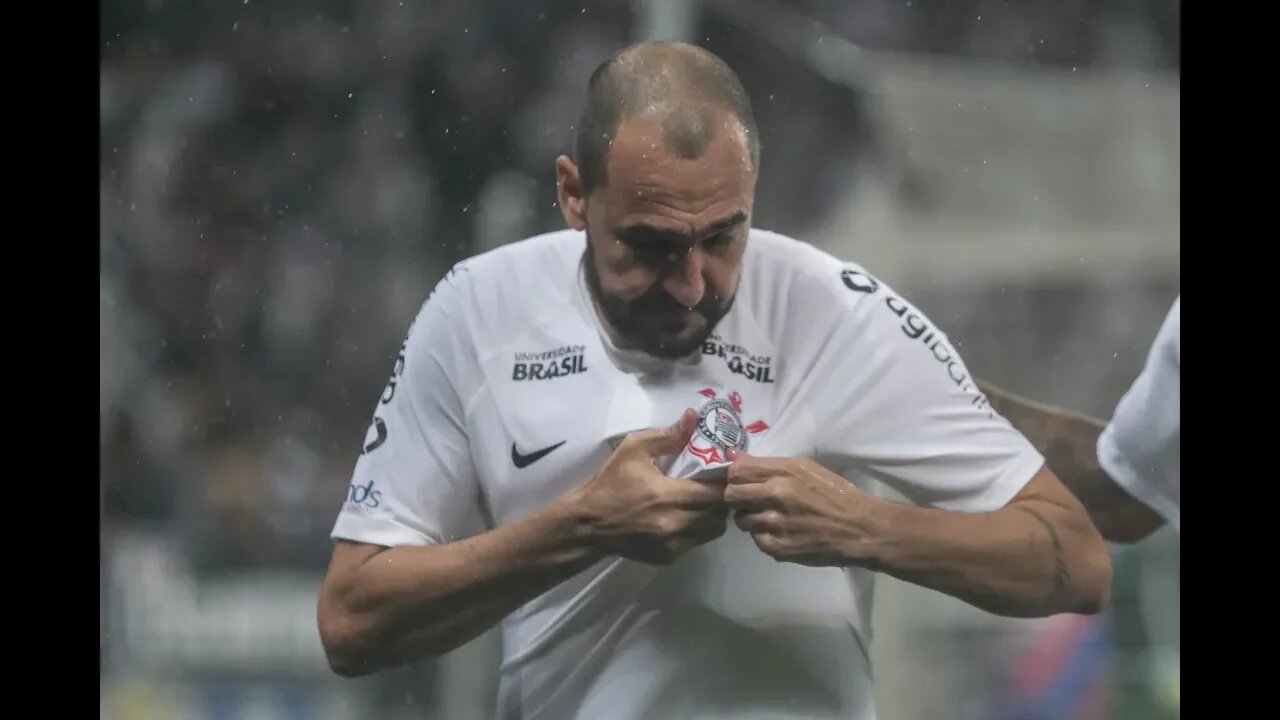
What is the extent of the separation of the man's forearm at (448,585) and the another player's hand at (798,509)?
0.21 meters

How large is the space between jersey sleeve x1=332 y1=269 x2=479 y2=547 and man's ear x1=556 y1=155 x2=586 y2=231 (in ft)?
0.59

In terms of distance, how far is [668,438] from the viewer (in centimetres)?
167

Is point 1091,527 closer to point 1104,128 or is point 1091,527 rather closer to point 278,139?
point 1104,128

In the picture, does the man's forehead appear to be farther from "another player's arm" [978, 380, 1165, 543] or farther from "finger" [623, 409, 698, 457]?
"another player's arm" [978, 380, 1165, 543]

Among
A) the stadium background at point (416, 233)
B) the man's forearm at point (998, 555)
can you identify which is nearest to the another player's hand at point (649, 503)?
the man's forearm at point (998, 555)

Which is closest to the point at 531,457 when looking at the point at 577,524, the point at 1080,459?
the point at 577,524

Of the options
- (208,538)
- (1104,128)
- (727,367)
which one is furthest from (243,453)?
(1104,128)

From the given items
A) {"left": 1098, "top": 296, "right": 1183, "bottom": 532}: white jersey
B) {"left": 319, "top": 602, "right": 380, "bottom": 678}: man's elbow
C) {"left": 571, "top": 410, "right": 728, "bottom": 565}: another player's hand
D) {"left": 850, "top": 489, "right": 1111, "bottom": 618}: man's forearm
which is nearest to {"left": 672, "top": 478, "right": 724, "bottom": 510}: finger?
{"left": 571, "top": 410, "right": 728, "bottom": 565}: another player's hand

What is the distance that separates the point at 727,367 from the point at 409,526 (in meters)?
0.46

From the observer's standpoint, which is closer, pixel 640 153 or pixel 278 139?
pixel 640 153

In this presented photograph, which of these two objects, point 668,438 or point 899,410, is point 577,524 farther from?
point 899,410

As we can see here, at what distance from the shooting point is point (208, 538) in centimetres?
189

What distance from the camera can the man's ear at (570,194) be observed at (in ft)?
5.75
